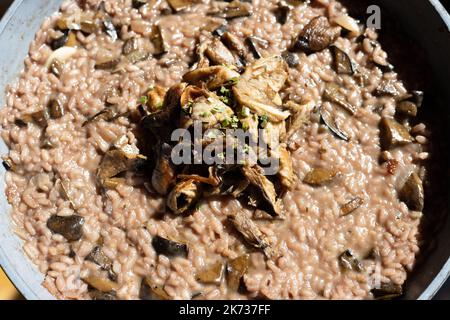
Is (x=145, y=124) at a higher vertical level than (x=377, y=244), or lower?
higher

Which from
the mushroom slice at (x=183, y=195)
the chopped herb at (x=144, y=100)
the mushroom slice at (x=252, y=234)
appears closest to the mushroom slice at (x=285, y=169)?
the mushroom slice at (x=252, y=234)

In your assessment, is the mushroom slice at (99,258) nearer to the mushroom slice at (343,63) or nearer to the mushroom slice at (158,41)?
the mushroom slice at (158,41)

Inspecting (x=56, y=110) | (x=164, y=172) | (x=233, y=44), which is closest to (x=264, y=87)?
(x=233, y=44)

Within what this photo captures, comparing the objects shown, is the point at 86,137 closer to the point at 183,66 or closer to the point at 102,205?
the point at 102,205

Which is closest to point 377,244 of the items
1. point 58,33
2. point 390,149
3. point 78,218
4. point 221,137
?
point 390,149

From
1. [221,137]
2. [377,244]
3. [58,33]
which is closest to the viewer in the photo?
[221,137]

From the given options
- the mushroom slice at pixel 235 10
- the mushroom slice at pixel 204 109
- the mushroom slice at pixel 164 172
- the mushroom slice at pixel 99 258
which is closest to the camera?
the mushroom slice at pixel 204 109

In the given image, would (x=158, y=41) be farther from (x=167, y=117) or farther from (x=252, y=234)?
(x=252, y=234)
